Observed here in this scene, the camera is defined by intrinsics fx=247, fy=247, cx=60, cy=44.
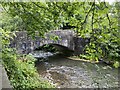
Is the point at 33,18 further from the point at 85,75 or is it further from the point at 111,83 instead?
the point at 85,75

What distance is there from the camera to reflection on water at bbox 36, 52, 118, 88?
26.0 feet

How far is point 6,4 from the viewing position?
3.22 m

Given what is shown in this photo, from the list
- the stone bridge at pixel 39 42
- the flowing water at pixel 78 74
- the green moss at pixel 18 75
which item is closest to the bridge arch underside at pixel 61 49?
the stone bridge at pixel 39 42

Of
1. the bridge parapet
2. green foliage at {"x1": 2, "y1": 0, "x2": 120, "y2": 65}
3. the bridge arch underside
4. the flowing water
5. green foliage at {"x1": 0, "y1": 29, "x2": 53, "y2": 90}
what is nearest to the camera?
green foliage at {"x1": 2, "y1": 0, "x2": 120, "y2": 65}

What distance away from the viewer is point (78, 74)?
9195 millimetres

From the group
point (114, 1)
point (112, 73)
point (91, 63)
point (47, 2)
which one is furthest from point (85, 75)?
point (114, 1)

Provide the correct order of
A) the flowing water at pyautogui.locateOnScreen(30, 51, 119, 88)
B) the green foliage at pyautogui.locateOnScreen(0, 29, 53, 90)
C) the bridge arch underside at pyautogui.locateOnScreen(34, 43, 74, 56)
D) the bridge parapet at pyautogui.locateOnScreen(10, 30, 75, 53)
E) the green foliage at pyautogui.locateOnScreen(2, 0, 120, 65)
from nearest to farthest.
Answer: the green foliage at pyautogui.locateOnScreen(2, 0, 120, 65)
the green foliage at pyautogui.locateOnScreen(0, 29, 53, 90)
the flowing water at pyautogui.locateOnScreen(30, 51, 119, 88)
the bridge parapet at pyautogui.locateOnScreen(10, 30, 75, 53)
the bridge arch underside at pyautogui.locateOnScreen(34, 43, 74, 56)

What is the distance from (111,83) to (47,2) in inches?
229

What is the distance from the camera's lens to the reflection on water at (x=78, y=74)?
7922 mm

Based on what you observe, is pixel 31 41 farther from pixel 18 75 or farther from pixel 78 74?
pixel 18 75

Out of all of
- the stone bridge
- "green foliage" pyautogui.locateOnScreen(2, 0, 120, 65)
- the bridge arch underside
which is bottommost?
the bridge arch underside

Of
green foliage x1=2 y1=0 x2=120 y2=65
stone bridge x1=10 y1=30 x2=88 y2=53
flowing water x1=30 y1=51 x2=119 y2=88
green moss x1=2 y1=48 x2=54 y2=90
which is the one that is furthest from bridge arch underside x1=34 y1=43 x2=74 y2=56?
green foliage x1=2 y1=0 x2=120 y2=65

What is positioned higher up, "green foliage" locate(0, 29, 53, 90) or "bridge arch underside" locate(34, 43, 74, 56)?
"green foliage" locate(0, 29, 53, 90)

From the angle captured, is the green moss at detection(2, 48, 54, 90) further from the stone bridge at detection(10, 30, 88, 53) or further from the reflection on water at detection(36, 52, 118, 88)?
the stone bridge at detection(10, 30, 88, 53)
